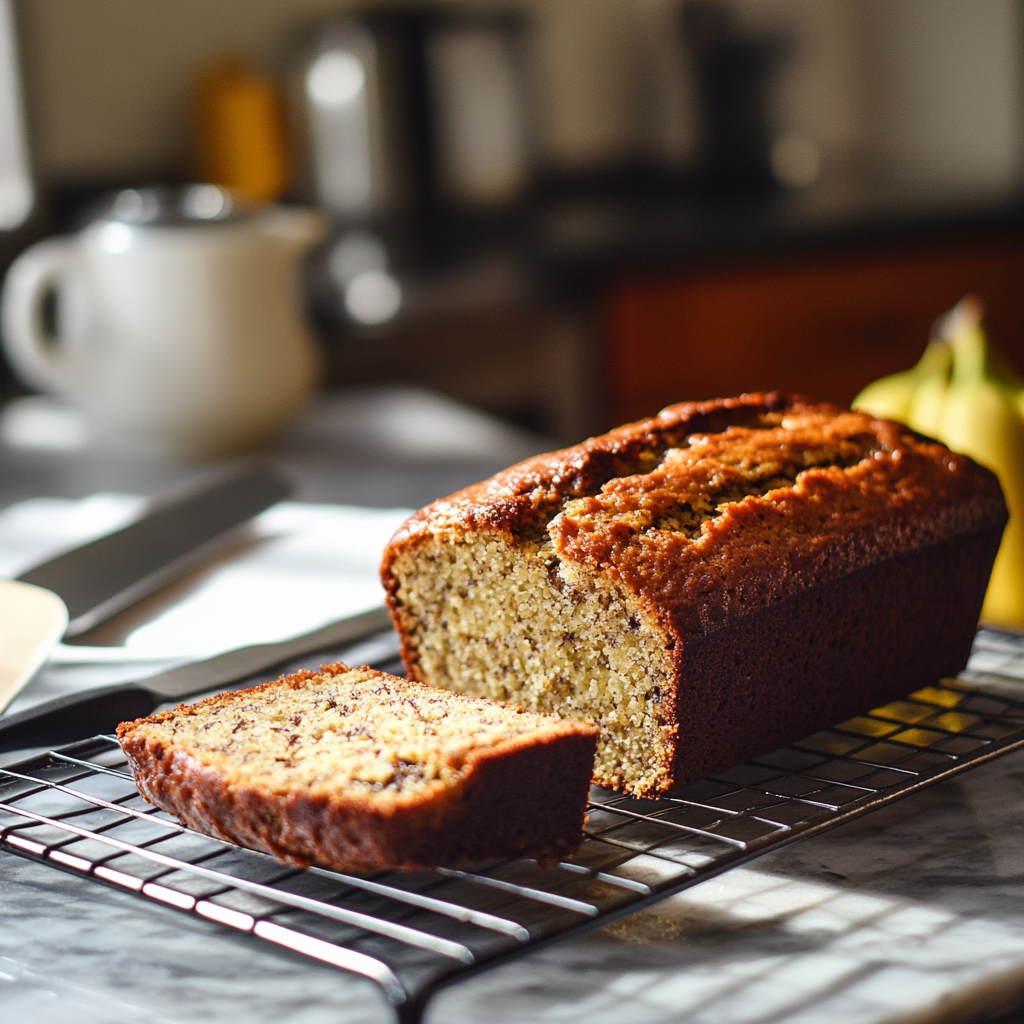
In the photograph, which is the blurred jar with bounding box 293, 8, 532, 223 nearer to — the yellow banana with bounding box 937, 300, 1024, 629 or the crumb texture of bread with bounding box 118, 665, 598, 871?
the yellow banana with bounding box 937, 300, 1024, 629

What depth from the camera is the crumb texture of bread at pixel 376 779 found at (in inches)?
29.9

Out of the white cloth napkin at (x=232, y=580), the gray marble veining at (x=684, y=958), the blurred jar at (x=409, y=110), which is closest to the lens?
the gray marble veining at (x=684, y=958)

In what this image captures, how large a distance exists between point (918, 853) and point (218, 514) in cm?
101

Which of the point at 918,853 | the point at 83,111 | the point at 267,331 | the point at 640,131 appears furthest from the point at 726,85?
the point at 918,853

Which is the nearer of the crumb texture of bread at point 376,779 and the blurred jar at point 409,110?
the crumb texture of bread at point 376,779

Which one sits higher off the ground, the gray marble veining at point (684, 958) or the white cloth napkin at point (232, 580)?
the white cloth napkin at point (232, 580)

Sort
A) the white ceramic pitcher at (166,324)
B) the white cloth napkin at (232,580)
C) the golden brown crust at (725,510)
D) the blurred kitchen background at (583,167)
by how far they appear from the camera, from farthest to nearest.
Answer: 1. the blurred kitchen background at (583,167)
2. the white ceramic pitcher at (166,324)
3. the white cloth napkin at (232,580)
4. the golden brown crust at (725,510)

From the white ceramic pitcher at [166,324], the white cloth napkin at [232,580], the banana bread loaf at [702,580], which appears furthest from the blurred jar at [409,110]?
the banana bread loaf at [702,580]

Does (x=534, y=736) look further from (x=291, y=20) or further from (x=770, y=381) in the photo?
(x=291, y=20)

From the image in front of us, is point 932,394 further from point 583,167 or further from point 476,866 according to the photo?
point 583,167

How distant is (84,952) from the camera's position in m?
0.76

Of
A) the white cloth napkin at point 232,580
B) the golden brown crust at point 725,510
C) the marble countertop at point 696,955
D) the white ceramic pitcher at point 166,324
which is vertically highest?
the white ceramic pitcher at point 166,324

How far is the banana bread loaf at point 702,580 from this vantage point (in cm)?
94

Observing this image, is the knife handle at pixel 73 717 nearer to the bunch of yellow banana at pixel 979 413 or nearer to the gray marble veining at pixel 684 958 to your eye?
the gray marble veining at pixel 684 958
